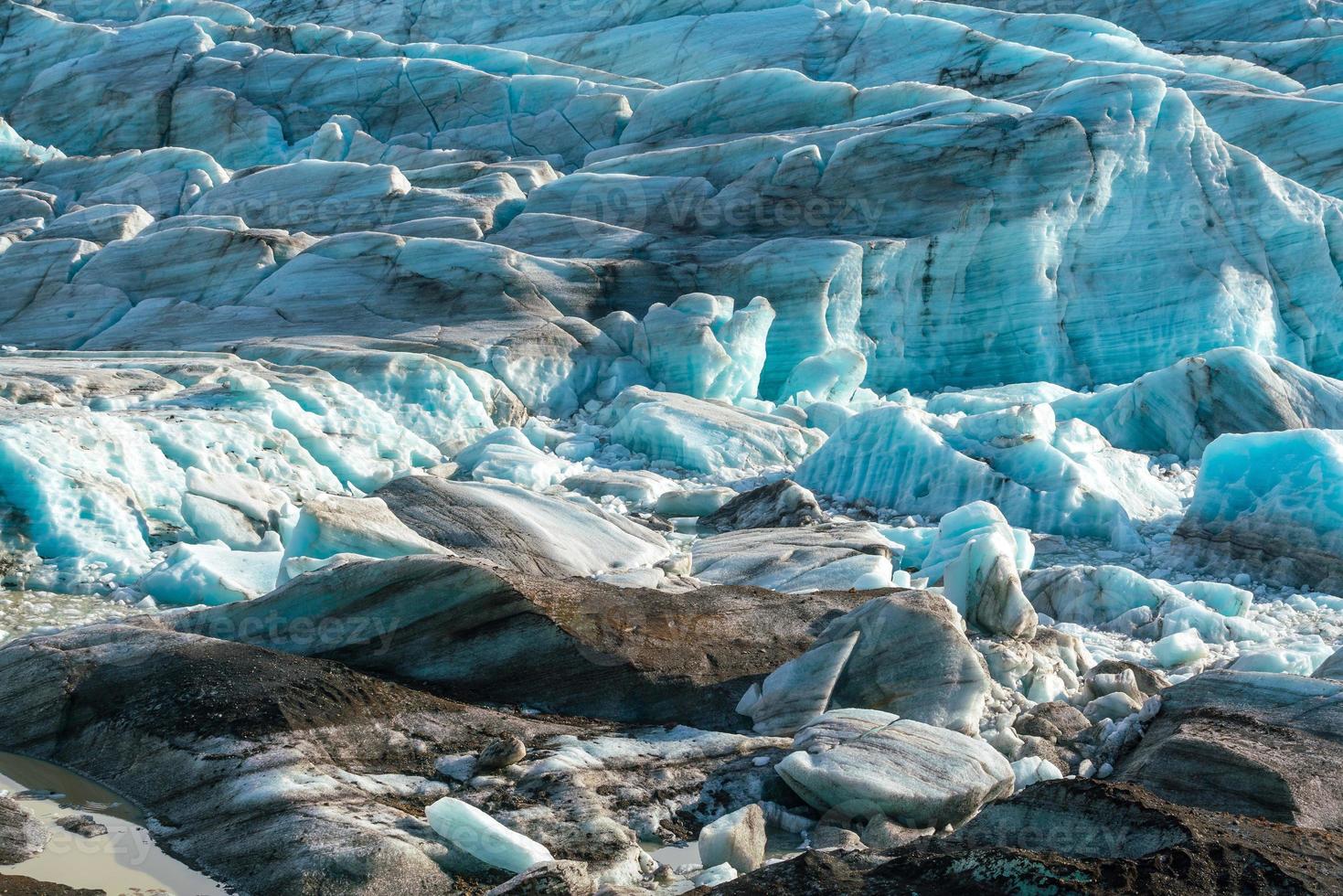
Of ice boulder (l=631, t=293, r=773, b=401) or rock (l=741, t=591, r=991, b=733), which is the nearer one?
rock (l=741, t=591, r=991, b=733)

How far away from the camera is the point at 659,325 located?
16.6 meters

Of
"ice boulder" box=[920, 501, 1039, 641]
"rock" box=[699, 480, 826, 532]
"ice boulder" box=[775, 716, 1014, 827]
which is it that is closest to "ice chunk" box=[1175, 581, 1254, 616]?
"ice boulder" box=[920, 501, 1039, 641]

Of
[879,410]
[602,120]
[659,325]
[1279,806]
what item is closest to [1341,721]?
[1279,806]

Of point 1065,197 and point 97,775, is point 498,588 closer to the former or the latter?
point 97,775

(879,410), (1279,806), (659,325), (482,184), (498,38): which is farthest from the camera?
(498,38)

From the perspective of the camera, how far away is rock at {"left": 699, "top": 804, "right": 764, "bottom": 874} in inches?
194

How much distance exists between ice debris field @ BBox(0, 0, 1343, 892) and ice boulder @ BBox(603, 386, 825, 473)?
0.06 m

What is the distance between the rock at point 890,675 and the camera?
243 inches

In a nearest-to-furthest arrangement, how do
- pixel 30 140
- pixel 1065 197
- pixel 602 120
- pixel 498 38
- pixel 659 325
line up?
pixel 659 325, pixel 1065 197, pixel 602 120, pixel 30 140, pixel 498 38

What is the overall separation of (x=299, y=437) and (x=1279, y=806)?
31.6 ft

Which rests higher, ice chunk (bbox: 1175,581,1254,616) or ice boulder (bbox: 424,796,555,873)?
ice boulder (bbox: 424,796,555,873)

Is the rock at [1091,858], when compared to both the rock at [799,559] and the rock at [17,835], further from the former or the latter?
the rock at [799,559]

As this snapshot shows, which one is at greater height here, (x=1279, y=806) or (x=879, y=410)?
(x=1279, y=806)

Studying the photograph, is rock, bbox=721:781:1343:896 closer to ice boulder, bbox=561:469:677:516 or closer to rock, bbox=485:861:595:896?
rock, bbox=485:861:595:896
